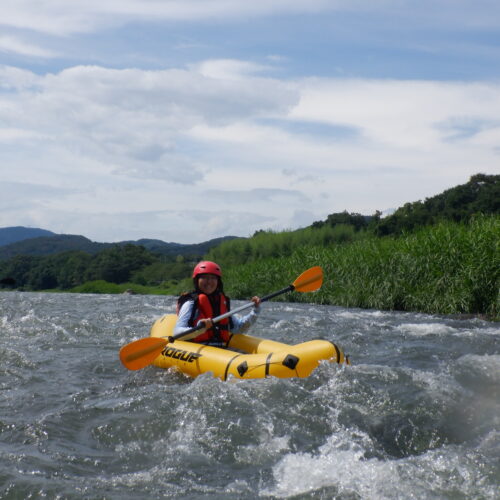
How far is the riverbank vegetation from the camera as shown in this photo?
Result: 932 cm

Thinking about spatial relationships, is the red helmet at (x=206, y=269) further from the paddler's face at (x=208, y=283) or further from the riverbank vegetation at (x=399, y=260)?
the riverbank vegetation at (x=399, y=260)

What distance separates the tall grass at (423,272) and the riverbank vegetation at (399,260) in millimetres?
18

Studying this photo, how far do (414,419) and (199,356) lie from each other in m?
1.96

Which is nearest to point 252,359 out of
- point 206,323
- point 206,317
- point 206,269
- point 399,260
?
point 206,323

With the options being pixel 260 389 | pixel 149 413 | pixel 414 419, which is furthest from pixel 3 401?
pixel 414 419

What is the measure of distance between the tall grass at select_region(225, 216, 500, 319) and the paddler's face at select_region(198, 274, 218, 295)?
4946 millimetres

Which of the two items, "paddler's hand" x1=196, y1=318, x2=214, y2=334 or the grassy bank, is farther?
the grassy bank

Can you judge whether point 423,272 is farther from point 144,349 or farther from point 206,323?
point 144,349

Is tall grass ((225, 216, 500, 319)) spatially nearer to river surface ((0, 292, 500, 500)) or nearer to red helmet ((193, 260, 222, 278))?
river surface ((0, 292, 500, 500))

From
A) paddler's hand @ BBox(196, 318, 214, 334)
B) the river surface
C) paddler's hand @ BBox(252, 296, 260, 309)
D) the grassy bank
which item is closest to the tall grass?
the grassy bank

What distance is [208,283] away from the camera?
565 cm

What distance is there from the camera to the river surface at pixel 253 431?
2656 mm

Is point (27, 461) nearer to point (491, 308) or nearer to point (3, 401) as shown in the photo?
point (3, 401)

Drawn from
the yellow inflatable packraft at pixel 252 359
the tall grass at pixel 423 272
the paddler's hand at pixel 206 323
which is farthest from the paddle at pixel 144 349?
the tall grass at pixel 423 272
